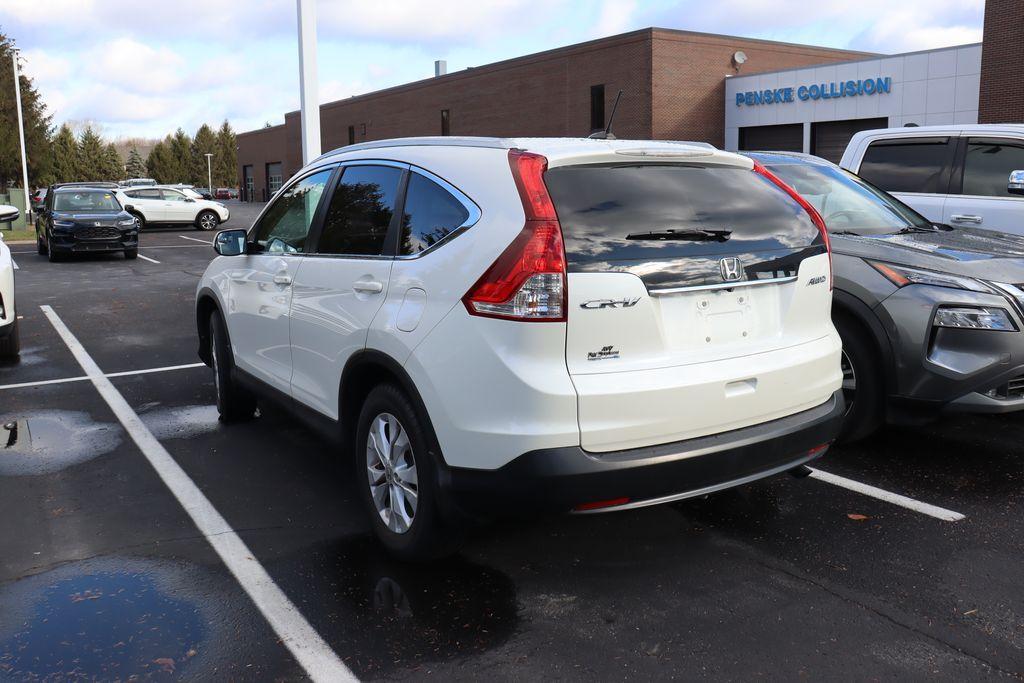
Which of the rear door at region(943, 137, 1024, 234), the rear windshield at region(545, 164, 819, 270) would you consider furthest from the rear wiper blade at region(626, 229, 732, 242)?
the rear door at region(943, 137, 1024, 234)

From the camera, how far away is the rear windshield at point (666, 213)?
3.35m

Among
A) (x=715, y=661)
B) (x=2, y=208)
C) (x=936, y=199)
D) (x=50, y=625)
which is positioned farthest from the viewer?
(x=2, y=208)

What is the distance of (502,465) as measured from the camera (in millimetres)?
3252

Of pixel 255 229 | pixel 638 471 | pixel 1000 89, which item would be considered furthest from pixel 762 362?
pixel 1000 89

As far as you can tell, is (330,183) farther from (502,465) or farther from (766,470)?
(766,470)

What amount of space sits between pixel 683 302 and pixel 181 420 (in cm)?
426

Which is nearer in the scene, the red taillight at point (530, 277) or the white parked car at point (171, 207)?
the red taillight at point (530, 277)

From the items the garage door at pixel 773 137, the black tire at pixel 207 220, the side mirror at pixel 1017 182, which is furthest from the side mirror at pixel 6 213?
the garage door at pixel 773 137

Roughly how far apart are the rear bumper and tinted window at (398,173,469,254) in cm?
96

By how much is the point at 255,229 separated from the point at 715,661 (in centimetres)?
380

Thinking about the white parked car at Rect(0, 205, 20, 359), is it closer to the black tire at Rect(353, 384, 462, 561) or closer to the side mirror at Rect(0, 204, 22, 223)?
the side mirror at Rect(0, 204, 22, 223)

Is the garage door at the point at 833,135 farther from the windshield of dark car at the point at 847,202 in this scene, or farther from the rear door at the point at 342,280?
the rear door at the point at 342,280

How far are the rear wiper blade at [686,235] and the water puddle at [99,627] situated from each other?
219 centimetres

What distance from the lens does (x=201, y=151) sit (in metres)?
123
